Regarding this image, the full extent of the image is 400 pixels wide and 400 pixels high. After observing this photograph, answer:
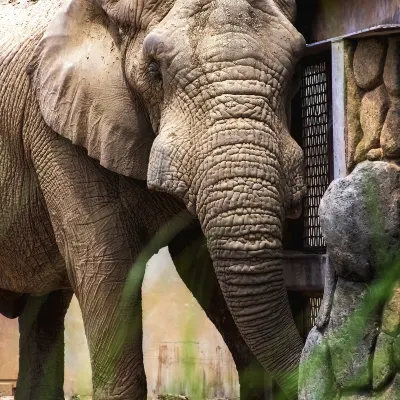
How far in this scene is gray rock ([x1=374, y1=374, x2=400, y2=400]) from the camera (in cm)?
340

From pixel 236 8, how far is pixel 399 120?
3.62 feet

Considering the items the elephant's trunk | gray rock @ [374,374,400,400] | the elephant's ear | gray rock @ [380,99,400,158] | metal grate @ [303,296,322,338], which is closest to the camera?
gray rock @ [374,374,400,400]

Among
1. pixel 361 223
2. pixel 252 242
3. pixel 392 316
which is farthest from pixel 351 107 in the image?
pixel 392 316

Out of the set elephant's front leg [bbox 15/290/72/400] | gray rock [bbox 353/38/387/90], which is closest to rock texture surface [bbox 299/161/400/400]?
gray rock [bbox 353/38/387/90]

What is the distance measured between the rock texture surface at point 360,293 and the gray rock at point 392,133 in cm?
36

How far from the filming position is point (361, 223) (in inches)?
139

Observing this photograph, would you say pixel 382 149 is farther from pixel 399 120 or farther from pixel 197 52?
pixel 197 52

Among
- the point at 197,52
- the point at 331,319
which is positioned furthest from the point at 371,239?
the point at 197,52

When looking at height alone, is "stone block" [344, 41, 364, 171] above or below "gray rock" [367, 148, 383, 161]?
above

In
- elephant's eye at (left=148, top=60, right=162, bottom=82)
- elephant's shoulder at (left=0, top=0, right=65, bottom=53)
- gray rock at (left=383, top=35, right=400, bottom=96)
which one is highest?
elephant's shoulder at (left=0, top=0, right=65, bottom=53)

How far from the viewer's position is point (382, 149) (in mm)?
4129

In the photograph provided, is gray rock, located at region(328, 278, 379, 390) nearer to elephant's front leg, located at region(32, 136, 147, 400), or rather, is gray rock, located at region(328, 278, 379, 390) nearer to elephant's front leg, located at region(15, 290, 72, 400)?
elephant's front leg, located at region(32, 136, 147, 400)

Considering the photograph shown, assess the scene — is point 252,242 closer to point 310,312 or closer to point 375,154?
point 375,154

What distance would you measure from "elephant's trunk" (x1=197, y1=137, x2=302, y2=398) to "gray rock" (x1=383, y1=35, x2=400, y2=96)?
658 millimetres
